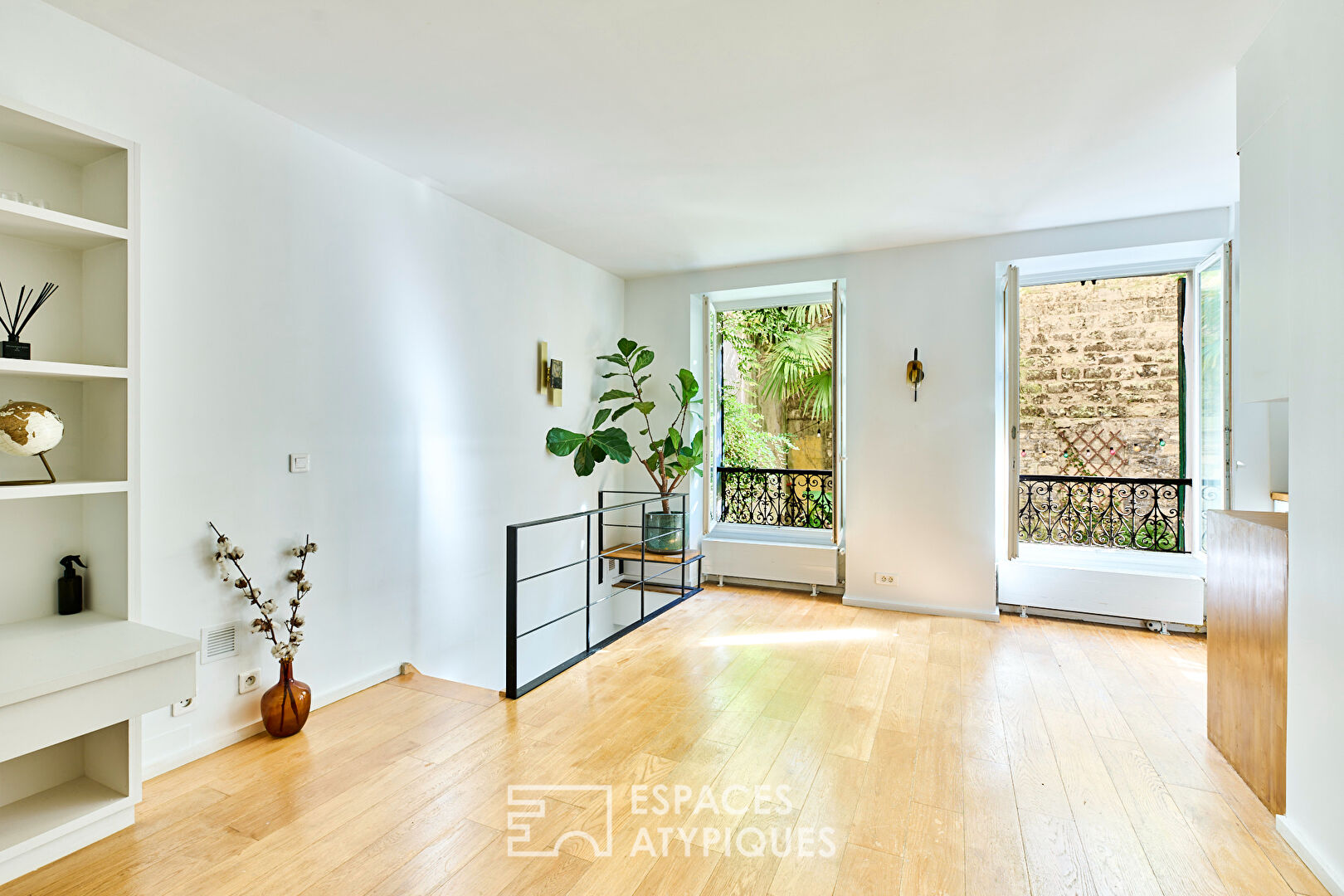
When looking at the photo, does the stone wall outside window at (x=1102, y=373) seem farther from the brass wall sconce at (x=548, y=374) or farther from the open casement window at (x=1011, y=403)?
Result: the brass wall sconce at (x=548, y=374)

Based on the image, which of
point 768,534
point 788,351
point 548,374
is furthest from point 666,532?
point 788,351

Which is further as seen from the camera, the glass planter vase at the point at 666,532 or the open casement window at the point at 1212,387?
the glass planter vase at the point at 666,532

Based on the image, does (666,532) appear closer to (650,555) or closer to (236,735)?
(650,555)

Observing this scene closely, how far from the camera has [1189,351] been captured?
14.2ft

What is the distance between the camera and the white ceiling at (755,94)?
2014 mm

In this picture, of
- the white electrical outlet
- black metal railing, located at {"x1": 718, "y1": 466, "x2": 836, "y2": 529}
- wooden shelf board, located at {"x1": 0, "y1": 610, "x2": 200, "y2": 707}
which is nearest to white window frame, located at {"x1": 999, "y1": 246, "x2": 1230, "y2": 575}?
black metal railing, located at {"x1": 718, "y1": 466, "x2": 836, "y2": 529}

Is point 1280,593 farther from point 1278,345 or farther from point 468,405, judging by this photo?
point 468,405

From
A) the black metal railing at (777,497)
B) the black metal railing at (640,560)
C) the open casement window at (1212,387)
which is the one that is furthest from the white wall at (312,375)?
the open casement window at (1212,387)

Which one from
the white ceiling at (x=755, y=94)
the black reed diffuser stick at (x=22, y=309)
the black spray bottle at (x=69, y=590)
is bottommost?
the black spray bottle at (x=69, y=590)

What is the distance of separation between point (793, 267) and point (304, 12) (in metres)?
3.54

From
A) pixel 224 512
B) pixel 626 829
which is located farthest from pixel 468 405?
pixel 626 829

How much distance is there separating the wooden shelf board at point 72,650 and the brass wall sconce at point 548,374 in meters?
2.71

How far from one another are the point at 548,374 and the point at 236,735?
2686 millimetres
